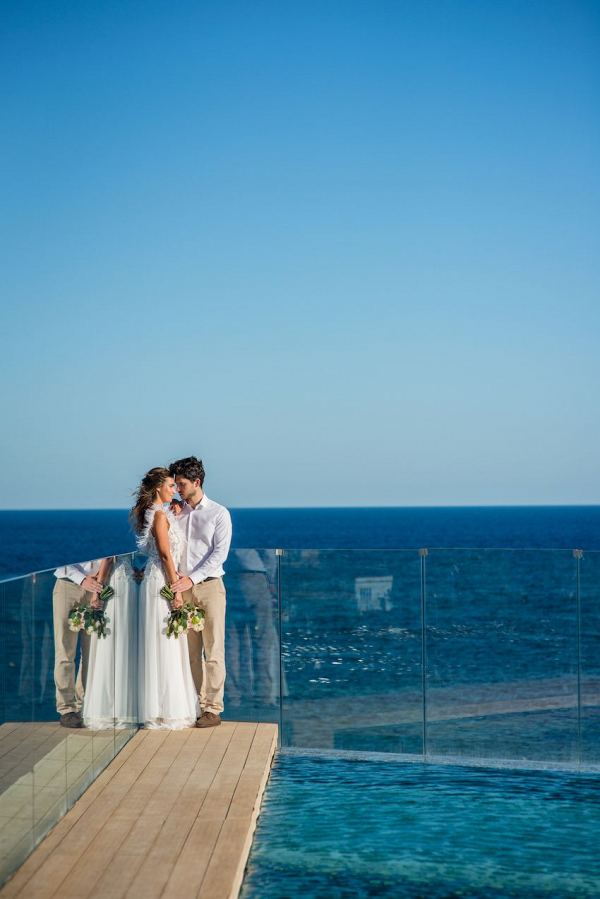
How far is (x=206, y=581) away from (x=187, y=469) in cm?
68

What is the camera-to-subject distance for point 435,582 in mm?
5289

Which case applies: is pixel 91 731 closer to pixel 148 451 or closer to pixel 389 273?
pixel 389 273

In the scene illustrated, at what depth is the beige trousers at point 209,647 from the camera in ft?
17.9

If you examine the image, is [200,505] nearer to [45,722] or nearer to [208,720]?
[208,720]

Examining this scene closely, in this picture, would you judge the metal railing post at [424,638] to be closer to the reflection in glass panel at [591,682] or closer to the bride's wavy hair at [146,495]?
the reflection in glass panel at [591,682]

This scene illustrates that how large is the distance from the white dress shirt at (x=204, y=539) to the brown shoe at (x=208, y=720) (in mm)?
812

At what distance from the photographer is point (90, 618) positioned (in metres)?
4.20

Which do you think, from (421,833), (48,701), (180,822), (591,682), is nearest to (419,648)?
(591,682)

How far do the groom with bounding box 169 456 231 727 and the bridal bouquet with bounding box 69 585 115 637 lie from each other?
0.97 m

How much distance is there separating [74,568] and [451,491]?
67004 mm

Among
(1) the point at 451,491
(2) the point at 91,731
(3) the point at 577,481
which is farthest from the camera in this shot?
(1) the point at 451,491

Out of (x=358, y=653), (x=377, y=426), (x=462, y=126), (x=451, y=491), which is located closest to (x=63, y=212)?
(x=462, y=126)

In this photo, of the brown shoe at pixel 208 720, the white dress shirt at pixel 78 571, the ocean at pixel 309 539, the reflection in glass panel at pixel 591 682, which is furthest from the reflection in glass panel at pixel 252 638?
the ocean at pixel 309 539

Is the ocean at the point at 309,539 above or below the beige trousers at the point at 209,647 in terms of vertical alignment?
below
